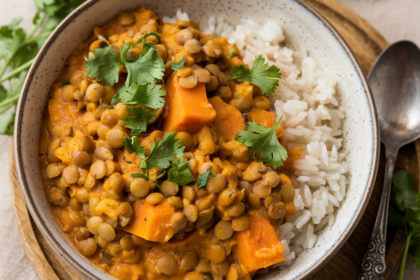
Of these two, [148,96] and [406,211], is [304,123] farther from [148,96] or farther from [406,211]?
[148,96]

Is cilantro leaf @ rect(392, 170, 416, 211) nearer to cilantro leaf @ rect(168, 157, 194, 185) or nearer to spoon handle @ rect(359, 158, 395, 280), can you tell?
spoon handle @ rect(359, 158, 395, 280)

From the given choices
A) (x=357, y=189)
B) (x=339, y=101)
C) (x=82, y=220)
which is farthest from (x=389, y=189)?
(x=82, y=220)

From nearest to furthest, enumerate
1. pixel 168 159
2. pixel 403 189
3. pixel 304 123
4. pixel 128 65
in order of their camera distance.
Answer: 1. pixel 168 159
2. pixel 128 65
3. pixel 304 123
4. pixel 403 189

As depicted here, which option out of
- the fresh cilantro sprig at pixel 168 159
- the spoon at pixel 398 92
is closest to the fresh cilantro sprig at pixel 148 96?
the fresh cilantro sprig at pixel 168 159

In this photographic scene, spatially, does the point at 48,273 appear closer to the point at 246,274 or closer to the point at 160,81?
the point at 246,274

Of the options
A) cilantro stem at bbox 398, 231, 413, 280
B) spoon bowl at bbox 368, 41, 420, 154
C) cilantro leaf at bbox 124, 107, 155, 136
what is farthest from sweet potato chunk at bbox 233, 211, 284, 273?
spoon bowl at bbox 368, 41, 420, 154

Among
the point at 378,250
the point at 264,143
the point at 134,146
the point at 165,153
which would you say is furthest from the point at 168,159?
the point at 378,250

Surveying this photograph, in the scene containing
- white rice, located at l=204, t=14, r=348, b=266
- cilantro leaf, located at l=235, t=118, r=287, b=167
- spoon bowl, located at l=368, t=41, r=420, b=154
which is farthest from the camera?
spoon bowl, located at l=368, t=41, r=420, b=154
